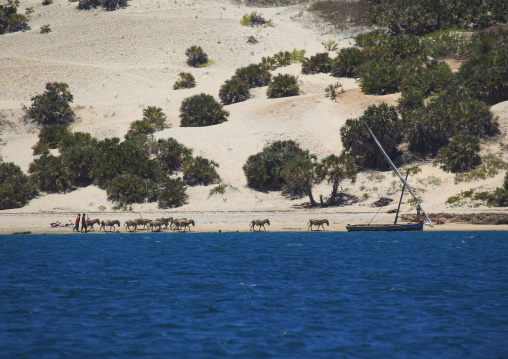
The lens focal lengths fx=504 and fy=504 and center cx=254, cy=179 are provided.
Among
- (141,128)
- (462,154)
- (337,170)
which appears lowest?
(337,170)

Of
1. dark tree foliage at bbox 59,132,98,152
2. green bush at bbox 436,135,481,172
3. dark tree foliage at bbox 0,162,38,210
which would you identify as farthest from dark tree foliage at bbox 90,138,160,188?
green bush at bbox 436,135,481,172

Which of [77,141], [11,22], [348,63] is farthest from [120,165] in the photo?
[11,22]

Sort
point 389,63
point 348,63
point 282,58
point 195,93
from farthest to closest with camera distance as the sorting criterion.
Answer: point 282,58
point 195,93
point 348,63
point 389,63

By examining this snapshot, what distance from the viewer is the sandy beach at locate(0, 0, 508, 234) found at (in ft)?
135

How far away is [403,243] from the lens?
1314 inches

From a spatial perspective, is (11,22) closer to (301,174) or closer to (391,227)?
(301,174)

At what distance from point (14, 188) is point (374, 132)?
33.0 meters

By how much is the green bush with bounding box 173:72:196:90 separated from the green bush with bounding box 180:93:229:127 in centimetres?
1328

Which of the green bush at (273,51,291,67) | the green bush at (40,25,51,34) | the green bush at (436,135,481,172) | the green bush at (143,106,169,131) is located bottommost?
the green bush at (436,135,481,172)

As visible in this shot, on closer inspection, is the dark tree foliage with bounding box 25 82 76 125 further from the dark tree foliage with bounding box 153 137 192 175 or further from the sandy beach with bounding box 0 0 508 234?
the dark tree foliage with bounding box 153 137 192 175

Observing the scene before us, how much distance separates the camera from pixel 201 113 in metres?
60.7

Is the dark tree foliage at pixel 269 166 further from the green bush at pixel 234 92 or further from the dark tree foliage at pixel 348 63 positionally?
the dark tree foliage at pixel 348 63

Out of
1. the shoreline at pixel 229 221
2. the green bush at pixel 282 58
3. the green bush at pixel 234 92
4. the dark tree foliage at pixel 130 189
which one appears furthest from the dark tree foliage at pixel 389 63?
the dark tree foliage at pixel 130 189

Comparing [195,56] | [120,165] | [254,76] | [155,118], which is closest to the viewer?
[120,165]
